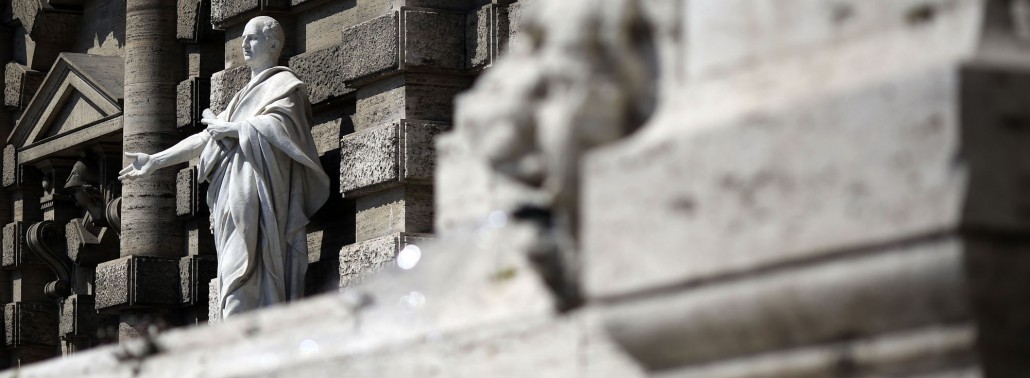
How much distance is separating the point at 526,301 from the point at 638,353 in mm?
496

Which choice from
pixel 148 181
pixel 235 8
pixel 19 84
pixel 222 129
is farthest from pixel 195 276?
pixel 19 84

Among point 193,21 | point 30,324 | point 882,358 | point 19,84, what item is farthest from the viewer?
point 19,84

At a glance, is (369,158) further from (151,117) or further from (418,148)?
(151,117)

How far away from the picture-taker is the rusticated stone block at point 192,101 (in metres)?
14.8

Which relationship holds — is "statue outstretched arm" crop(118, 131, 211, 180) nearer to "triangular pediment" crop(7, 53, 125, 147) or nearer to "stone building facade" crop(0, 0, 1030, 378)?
"triangular pediment" crop(7, 53, 125, 147)

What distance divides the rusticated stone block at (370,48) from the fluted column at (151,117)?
3.04 metres

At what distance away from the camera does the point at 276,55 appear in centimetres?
1262

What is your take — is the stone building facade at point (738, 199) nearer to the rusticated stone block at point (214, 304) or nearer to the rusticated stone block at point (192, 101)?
the rusticated stone block at point (214, 304)

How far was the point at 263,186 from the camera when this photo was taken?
12156 millimetres

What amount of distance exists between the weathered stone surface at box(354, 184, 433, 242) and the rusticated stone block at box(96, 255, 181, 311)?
3077mm

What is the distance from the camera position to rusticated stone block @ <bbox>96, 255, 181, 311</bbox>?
1470cm

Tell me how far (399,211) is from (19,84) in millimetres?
7082

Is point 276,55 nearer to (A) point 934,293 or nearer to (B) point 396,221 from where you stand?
(B) point 396,221

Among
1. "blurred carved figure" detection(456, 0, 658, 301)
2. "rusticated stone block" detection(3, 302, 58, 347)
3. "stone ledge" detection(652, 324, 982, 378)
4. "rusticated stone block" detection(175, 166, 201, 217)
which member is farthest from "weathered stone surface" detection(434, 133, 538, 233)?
"rusticated stone block" detection(3, 302, 58, 347)
